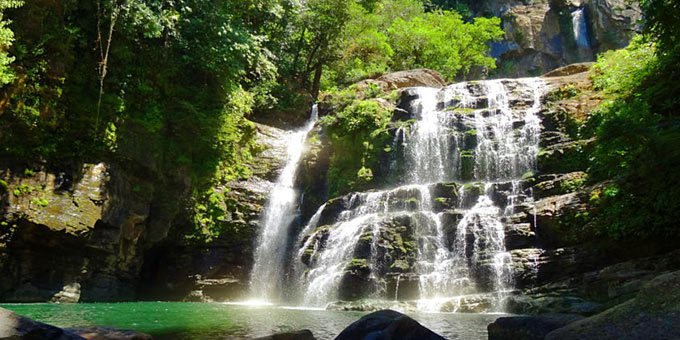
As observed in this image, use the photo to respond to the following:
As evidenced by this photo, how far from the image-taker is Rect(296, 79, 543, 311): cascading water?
47.0 feet

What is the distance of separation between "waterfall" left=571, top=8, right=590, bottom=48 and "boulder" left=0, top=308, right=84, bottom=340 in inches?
1631

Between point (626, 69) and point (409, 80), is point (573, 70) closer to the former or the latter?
point (626, 69)

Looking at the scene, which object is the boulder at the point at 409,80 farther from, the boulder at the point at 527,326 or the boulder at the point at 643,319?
the boulder at the point at 643,319

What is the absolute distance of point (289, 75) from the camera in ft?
89.7

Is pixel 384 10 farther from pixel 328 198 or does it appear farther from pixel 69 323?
pixel 69 323

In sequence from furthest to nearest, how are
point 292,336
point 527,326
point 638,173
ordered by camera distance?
1. point 638,173
2. point 292,336
3. point 527,326

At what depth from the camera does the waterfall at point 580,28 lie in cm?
3900

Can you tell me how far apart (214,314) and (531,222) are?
30.2ft

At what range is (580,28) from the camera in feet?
129

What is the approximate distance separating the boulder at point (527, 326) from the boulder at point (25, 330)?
507 cm

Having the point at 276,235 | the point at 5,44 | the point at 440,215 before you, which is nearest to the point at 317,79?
the point at 276,235

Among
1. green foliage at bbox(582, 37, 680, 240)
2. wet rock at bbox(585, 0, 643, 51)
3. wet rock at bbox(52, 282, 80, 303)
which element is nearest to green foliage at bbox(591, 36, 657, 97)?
green foliage at bbox(582, 37, 680, 240)

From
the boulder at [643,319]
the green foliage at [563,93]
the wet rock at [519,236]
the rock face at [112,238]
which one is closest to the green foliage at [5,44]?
the rock face at [112,238]

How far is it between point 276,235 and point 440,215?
6476mm
